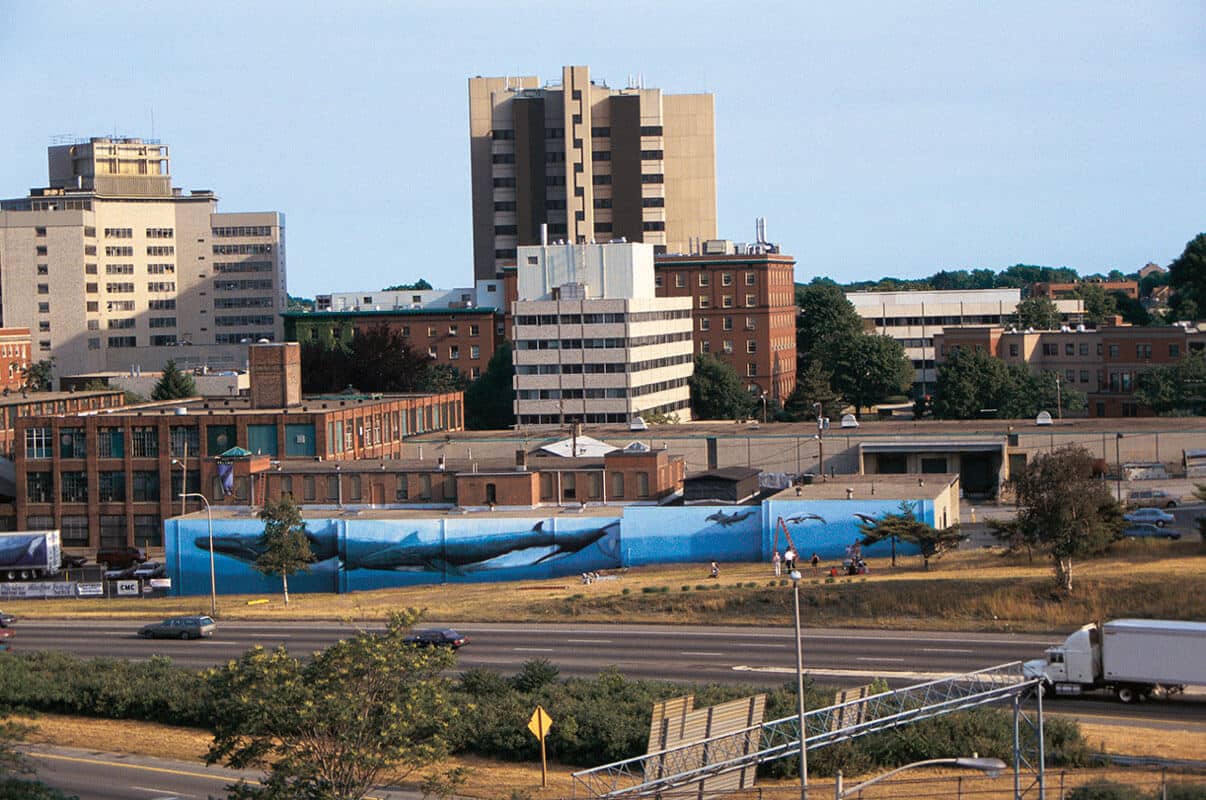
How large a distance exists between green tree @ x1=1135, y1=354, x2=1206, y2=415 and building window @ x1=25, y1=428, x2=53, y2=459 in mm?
85800

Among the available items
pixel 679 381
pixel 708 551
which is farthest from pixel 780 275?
pixel 708 551

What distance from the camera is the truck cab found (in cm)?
4628

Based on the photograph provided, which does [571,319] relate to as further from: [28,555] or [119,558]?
[28,555]

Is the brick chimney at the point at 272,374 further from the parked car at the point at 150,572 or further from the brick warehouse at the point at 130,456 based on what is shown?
the parked car at the point at 150,572

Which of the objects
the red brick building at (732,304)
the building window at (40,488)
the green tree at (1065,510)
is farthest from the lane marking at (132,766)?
the red brick building at (732,304)

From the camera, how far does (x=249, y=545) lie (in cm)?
8431

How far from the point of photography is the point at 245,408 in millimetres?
109875

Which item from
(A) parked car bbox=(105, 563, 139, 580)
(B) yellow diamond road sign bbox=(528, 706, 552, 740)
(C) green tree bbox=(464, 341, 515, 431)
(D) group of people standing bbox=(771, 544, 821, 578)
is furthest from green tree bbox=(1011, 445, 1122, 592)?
(C) green tree bbox=(464, 341, 515, 431)

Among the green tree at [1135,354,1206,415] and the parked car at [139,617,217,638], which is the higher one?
the green tree at [1135,354,1206,415]

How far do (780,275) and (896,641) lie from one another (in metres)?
123

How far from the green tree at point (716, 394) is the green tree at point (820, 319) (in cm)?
3141

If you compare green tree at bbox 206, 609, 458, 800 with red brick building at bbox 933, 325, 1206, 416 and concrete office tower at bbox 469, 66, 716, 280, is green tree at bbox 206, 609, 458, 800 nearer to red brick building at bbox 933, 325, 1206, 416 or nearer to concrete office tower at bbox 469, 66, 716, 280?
red brick building at bbox 933, 325, 1206, 416

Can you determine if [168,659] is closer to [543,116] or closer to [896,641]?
[896,641]

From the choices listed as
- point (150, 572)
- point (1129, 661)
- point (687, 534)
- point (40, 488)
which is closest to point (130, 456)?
point (40, 488)
